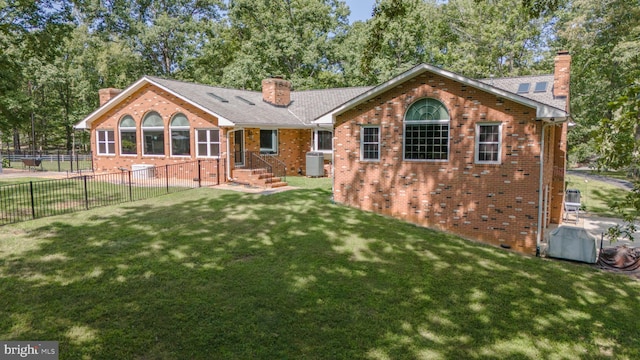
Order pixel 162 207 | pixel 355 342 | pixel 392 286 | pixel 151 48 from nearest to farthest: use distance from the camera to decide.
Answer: pixel 355 342, pixel 392 286, pixel 162 207, pixel 151 48

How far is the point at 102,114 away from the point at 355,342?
21.8 metres

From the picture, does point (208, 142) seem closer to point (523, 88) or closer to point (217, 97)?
point (217, 97)

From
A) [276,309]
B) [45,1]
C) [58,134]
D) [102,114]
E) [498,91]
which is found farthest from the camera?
[58,134]

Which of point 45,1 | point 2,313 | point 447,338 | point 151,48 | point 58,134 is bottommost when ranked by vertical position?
point 447,338

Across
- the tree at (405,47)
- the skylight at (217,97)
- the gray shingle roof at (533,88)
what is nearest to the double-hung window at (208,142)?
the skylight at (217,97)

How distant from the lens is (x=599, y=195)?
23844mm

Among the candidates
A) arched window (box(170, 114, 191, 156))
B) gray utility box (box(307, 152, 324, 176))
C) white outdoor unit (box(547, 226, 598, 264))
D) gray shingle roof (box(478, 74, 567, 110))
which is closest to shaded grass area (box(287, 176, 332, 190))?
gray utility box (box(307, 152, 324, 176))

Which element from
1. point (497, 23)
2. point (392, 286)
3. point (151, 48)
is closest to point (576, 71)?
point (497, 23)

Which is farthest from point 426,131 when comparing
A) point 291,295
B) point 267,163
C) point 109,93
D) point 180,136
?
point 109,93

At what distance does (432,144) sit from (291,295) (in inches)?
324

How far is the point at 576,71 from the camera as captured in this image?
122 feet

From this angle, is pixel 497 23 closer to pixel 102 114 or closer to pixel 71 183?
pixel 102 114

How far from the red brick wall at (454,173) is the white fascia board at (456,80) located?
0.74 ft

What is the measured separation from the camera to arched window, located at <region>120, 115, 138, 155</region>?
857 inches
